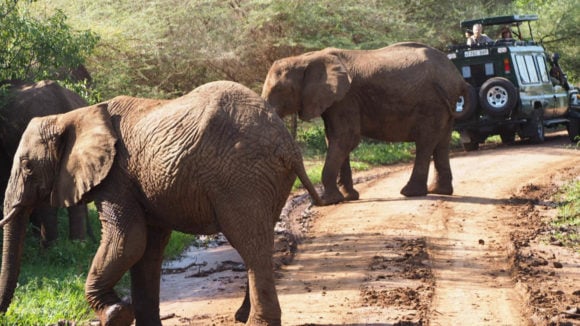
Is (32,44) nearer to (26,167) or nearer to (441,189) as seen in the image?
(26,167)

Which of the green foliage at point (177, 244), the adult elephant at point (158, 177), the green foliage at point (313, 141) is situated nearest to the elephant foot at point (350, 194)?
the green foliage at point (177, 244)

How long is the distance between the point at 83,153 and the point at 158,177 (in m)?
0.59

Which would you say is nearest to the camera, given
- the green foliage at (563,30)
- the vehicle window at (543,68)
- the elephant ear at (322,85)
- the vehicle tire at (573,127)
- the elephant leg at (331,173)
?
the elephant ear at (322,85)

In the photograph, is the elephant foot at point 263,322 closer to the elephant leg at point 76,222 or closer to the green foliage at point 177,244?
the green foliage at point 177,244

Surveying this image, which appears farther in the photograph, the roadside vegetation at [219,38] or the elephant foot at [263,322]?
the roadside vegetation at [219,38]

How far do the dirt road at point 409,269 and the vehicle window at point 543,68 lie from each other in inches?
284

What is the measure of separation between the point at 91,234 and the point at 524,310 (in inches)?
208

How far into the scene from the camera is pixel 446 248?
34.0 feet

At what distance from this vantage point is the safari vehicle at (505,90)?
1966 centimetres

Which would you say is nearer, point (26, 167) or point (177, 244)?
point (26, 167)

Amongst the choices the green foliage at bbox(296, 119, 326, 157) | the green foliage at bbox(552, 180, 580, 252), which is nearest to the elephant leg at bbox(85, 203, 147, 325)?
the green foliage at bbox(552, 180, 580, 252)

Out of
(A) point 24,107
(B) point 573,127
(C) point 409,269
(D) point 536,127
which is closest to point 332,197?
(A) point 24,107

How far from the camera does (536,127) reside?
20.9m

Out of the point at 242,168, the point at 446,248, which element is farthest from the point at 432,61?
the point at 242,168
